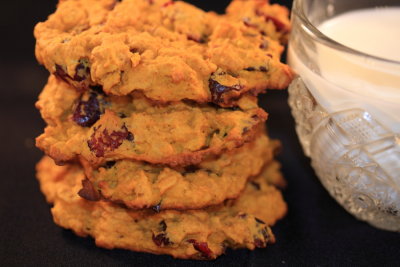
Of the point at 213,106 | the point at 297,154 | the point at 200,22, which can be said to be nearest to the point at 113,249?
the point at 213,106

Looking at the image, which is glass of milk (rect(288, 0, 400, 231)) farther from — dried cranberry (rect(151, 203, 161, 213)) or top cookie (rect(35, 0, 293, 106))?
dried cranberry (rect(151, 203, 161, 213))

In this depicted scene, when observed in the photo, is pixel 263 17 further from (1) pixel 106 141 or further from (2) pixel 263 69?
(1) pixel 106 141

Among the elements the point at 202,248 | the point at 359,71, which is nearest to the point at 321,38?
the point at 359,71

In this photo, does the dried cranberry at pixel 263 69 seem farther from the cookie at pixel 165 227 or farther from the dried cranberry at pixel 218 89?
the cookie at pixel 165 227

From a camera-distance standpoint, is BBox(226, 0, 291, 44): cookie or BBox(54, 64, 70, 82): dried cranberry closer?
BBox(54, 64, 70, 82): dried cranberry

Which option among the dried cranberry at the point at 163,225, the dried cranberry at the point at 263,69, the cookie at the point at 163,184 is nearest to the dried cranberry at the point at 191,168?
the cookie at the point at 163,184

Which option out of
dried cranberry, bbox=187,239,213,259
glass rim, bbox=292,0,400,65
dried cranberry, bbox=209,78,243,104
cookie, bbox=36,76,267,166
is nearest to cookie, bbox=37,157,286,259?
dried cranberry, bbox=187,239,213,259
